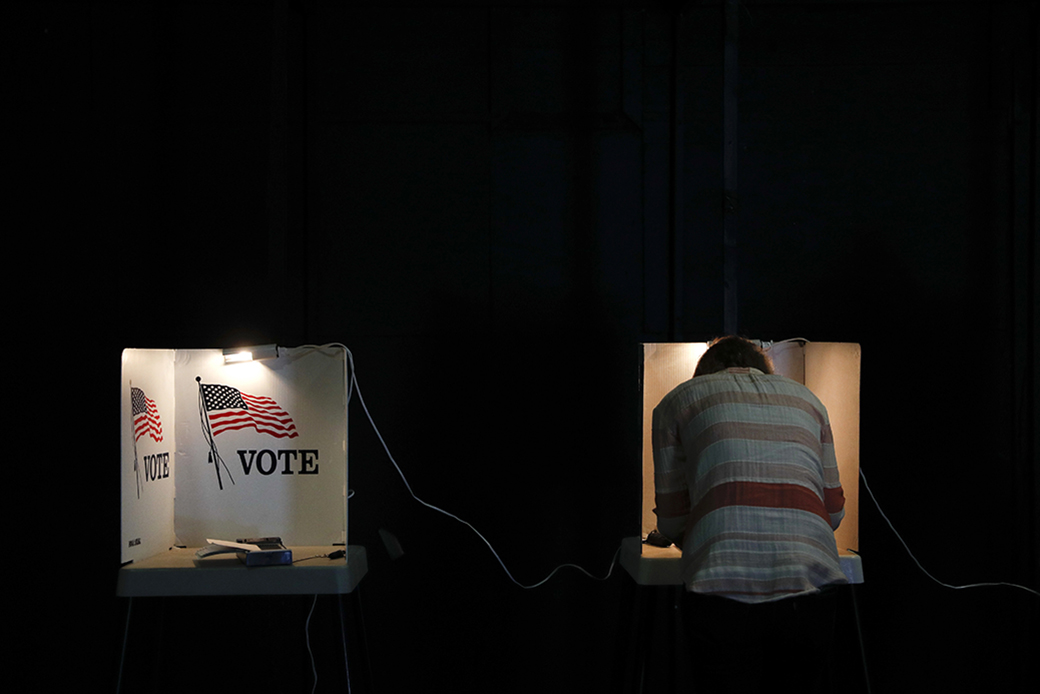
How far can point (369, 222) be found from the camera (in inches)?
104

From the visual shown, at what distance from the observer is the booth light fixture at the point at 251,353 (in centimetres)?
209

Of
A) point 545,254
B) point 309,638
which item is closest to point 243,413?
point 309,638

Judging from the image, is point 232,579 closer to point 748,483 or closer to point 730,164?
point 748,483

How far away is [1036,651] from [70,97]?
381cm

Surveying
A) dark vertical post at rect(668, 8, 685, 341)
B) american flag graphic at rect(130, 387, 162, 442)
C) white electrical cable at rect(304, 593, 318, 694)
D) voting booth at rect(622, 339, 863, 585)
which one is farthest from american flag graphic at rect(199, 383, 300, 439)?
dark vertical post at rect(668, 8, 685, 341)

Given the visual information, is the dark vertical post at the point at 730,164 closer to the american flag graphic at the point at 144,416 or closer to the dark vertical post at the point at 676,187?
the dark vertical post at the point at 676,187

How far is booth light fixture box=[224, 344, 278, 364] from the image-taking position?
209cm

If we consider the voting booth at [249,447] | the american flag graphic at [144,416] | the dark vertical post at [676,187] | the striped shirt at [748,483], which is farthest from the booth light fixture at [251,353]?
the dark vertical post at [676,187]

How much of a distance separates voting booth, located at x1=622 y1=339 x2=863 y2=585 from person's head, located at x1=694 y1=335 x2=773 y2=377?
411 mm

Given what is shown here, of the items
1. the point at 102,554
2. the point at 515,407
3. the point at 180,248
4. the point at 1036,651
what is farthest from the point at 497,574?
the point at 1036,651

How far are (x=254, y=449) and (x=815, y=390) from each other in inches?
67.4

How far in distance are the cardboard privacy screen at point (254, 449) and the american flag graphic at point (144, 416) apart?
0.04ft

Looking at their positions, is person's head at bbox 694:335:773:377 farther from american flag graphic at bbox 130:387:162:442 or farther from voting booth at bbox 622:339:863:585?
american flag graphic at bbox 130:387:162:442

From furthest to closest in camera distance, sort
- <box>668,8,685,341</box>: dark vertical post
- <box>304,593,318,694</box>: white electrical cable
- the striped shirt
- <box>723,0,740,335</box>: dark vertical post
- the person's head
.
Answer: <box>668,8,685,341</box>: dark vertical post < <box>304,593,318,694</box>: white electrical cable < <box>723,0,740,335</box>: dark vertical post < the person's head < the striped shirt
